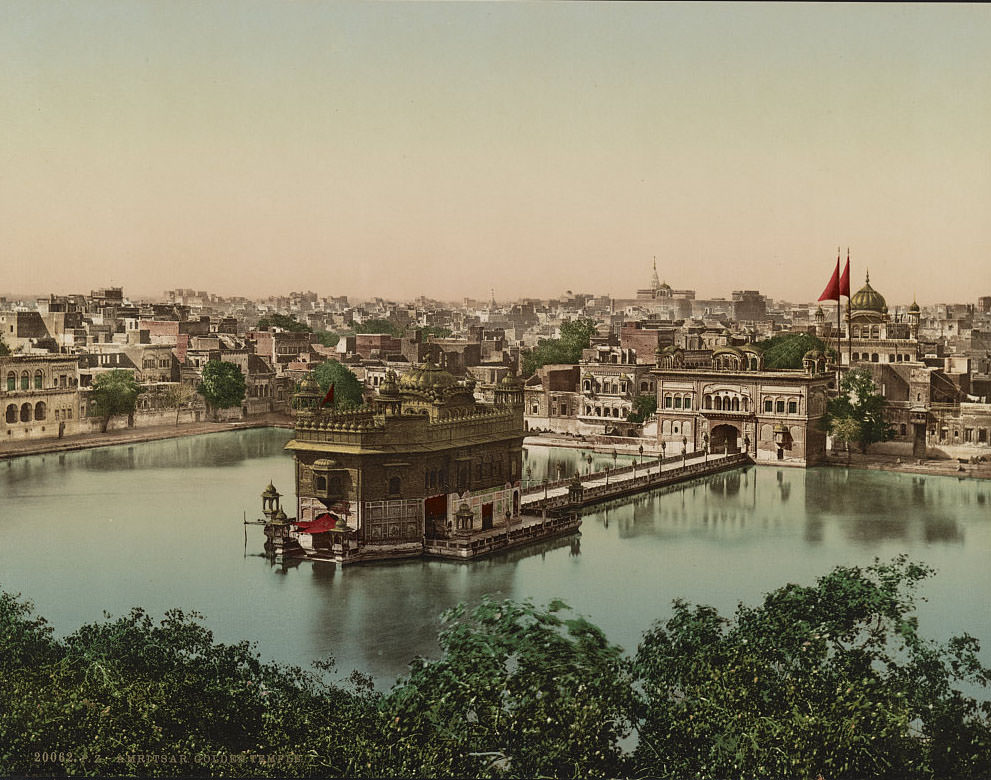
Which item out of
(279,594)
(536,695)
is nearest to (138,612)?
(279,594)

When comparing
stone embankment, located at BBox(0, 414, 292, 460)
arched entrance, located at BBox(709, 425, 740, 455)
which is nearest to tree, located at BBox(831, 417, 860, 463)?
arched entrance, located at BBox(709, 425, 740, 455)

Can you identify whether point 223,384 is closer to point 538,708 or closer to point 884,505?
point 884,505

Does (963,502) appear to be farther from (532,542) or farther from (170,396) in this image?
(170,396)

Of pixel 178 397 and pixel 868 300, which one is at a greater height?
pixel 868 300

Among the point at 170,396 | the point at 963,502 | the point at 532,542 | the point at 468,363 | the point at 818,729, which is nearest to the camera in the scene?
the point at 818,729

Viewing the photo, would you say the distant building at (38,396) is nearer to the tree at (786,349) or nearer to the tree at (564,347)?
the tree at (564,347)

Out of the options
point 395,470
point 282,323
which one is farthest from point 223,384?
point 395,470
